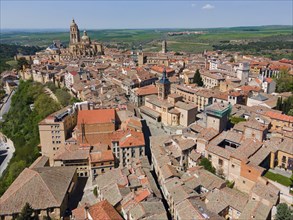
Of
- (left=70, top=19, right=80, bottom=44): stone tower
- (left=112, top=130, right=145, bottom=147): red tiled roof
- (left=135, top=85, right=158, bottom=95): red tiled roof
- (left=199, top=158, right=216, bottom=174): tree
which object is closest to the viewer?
(left=199, top=158, right=216, bottom=174): tree

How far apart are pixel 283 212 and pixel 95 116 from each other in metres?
31.0

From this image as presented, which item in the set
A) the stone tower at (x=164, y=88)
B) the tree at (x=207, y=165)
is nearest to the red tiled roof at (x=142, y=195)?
the tree at (x=207, y=165)

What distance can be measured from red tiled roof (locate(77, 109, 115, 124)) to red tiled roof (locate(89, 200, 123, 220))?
58.2 ft

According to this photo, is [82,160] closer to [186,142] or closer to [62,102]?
[186,142]

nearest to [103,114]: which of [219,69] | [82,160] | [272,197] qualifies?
[82,160]

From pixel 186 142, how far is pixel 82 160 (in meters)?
16.3

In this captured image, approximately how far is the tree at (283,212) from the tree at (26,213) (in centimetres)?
2808

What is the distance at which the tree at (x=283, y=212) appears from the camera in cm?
2962

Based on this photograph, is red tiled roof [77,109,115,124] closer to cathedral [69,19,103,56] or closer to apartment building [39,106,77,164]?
apartment building [39,106,77,164]

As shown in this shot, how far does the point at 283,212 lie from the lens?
98.2 feet

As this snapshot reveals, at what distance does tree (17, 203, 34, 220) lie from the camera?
32.3m

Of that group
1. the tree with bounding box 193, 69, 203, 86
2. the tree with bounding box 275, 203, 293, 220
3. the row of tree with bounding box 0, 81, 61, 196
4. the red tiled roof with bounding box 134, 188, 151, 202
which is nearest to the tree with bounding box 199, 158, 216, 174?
the red tiled roof with bounding box 134, 188, 151, 202

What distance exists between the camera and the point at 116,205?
33.3m

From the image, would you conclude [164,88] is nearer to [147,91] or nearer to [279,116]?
[147,91]
